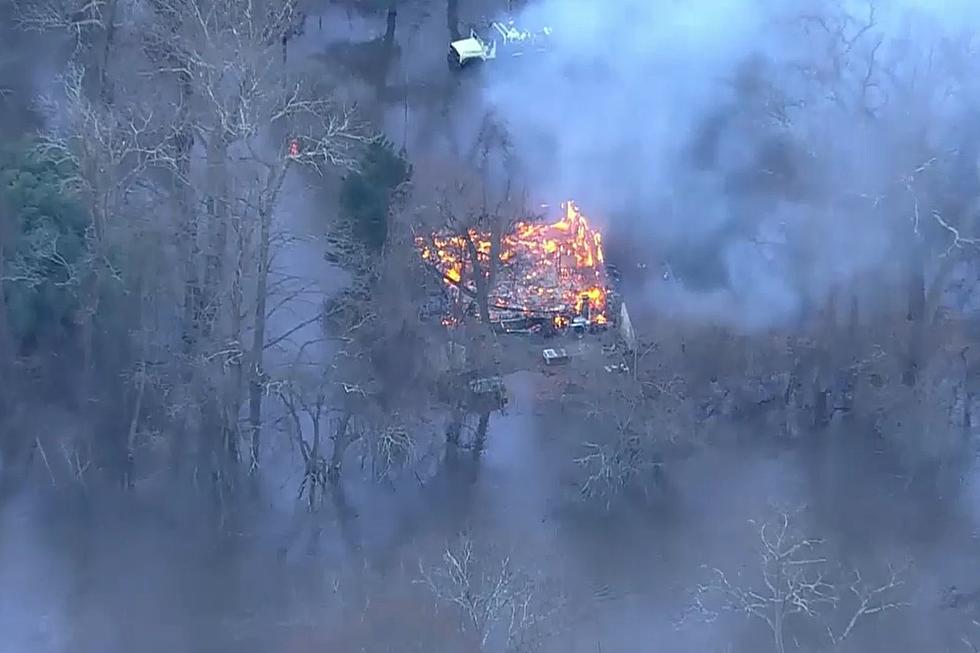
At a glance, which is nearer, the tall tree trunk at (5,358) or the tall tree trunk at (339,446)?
the tall tree trunk at (339,446)

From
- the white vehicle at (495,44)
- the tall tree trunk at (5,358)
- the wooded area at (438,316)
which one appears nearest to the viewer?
the wooded area at (438,316)

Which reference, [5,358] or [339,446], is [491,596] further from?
[5,358]

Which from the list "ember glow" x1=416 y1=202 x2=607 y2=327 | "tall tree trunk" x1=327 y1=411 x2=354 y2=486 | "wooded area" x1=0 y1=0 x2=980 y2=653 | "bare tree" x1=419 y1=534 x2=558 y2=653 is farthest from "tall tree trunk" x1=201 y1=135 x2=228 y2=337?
"bare tree" x1=419 y1=534 x2=558 y2=653

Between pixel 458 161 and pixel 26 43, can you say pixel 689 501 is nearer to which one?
pixel 458 161

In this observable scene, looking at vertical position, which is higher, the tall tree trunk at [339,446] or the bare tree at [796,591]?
the tall tree trunk at [339,446]

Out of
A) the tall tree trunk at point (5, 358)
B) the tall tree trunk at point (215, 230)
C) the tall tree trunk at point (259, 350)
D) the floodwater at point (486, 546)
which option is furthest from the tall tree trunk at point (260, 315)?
the tall tree trunk at point (5, 358)

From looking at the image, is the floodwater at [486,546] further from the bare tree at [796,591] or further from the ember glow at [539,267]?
the ember glow at [539,267]

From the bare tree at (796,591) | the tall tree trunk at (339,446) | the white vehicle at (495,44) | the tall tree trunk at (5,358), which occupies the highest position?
the white vehicle at (495,44)

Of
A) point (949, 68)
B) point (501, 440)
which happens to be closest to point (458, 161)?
point (501, 440)
